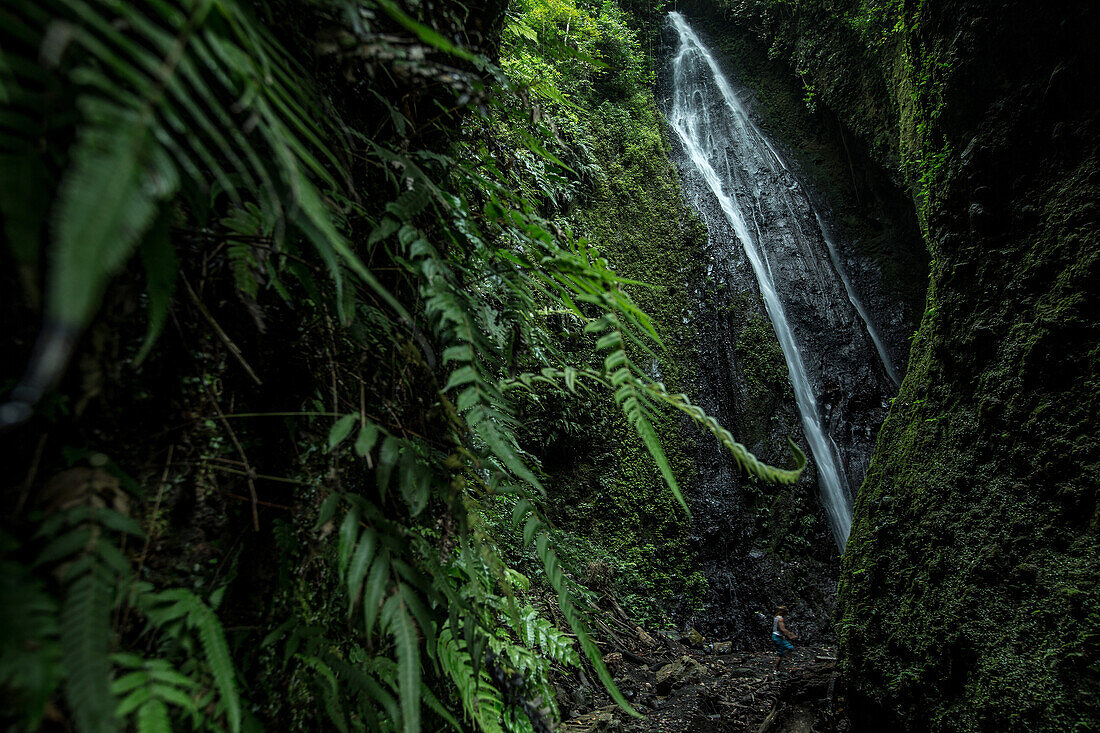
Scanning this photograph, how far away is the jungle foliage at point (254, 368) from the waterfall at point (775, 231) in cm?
721

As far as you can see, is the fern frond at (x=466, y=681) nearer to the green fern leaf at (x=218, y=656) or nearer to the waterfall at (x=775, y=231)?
the green fern leaf at (x=218, y=656)

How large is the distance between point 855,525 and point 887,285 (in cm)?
748

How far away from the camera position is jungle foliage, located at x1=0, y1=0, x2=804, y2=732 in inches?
17.6

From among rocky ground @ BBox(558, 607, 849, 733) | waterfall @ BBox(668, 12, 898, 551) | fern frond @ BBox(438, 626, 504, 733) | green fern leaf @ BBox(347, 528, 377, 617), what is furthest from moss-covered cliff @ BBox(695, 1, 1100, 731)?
waterfall @ BBox(668, 12, 898, 551)

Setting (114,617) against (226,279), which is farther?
(226,279)

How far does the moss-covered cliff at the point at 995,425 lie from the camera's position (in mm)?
2018

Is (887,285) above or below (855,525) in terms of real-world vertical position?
above

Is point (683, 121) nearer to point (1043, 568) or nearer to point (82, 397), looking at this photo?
point (1043, 568)

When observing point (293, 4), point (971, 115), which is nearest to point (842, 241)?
point (971, 115)

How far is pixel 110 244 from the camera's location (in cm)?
38

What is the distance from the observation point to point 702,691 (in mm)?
4367

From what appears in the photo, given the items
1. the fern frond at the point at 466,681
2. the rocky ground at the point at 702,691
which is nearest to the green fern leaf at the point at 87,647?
the fern frond at the point at 466,681

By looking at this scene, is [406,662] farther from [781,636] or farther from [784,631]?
[784,631]

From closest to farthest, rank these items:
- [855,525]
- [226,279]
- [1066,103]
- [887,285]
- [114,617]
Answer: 1. [114,617]
2. [226,279]
3. [1066,103]
4. [855,525]
5. [887,285]
